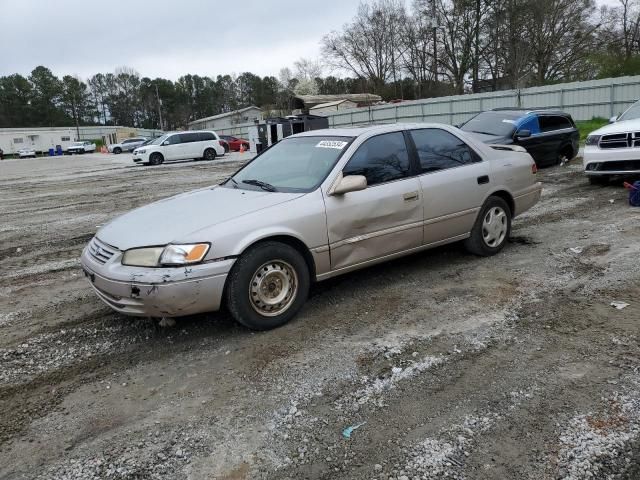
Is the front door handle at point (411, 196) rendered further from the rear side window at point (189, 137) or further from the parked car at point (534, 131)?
the rear side window at point (189, 137)

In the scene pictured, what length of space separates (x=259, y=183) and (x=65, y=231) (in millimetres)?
5374

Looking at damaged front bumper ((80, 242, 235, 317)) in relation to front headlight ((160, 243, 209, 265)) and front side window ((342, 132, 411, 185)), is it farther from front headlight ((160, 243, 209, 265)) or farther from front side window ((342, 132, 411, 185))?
front side window ((342, 132, 411, 185))

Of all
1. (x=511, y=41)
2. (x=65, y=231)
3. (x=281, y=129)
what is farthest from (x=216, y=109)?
(x=65, y=231)

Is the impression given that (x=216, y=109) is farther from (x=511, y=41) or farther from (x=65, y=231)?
(x=65, y=231)

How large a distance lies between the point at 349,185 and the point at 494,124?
9.03 meters

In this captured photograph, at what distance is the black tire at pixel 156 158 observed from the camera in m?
27.1

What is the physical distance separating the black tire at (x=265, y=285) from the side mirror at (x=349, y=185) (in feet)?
2.09

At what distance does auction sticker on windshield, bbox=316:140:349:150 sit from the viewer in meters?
4.76

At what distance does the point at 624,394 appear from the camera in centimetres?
304

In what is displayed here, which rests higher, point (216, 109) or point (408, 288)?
point (216, 109)

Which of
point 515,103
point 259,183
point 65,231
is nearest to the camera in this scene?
point 259,183

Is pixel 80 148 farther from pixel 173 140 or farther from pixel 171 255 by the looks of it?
pixel 171 255

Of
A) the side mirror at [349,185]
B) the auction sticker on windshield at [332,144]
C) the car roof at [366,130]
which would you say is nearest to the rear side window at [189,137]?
the car roof at [366,130]

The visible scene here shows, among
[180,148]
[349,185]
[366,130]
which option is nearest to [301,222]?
[349,185]
